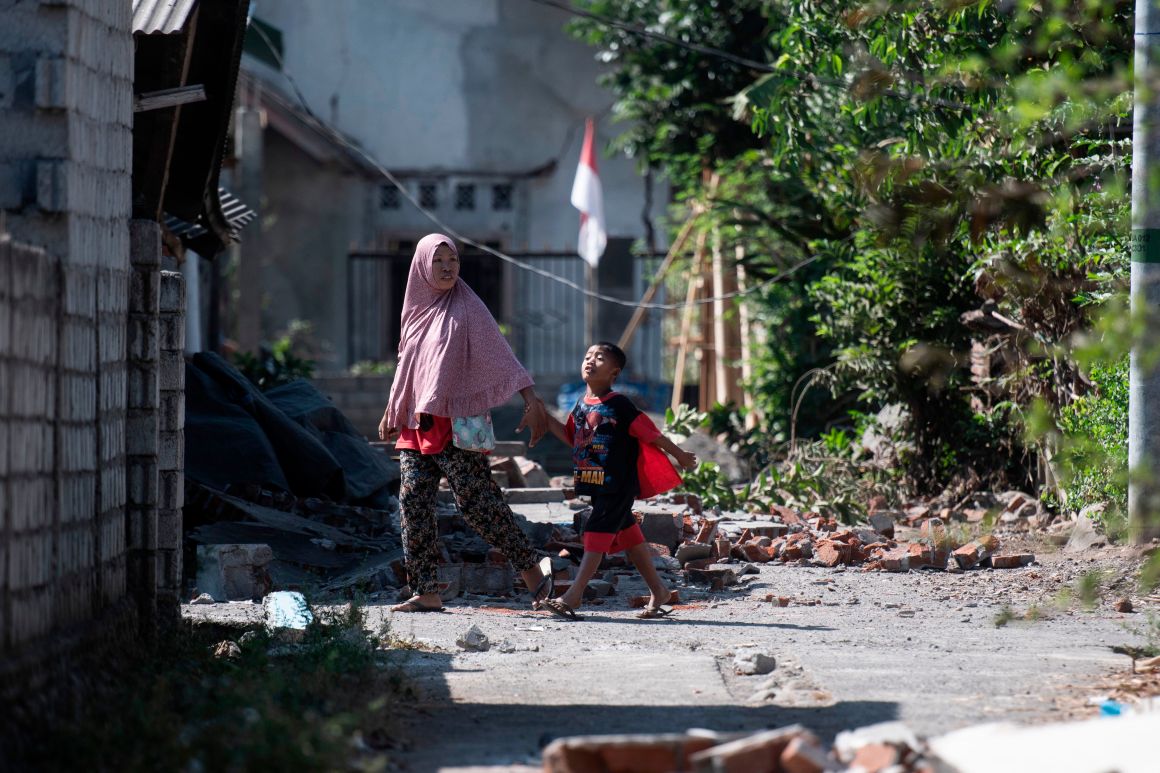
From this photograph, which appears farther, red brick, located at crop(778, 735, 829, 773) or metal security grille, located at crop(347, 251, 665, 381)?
metal security grille, located at crop(347, 251, 665, 381)

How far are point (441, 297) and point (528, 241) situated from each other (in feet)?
44.1

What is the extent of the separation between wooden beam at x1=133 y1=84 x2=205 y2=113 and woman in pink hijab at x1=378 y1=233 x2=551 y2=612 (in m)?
1.37

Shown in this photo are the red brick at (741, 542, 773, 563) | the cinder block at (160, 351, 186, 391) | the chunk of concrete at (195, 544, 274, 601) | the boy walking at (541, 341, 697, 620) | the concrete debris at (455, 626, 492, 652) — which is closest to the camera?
the cinder block at (160, 351, 186, 391)

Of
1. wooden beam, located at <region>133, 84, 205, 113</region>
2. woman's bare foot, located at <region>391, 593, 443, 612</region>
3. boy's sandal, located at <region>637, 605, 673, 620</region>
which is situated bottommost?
boy's sandal, located at <region>637, 605, 673, 620</region>

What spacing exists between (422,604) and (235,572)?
99cm

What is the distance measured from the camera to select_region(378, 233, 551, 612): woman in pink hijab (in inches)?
273

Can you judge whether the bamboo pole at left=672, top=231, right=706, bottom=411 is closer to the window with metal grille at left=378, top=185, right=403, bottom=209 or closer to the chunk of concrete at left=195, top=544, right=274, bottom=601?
the window with metal grille at left=378, top=185, right=403, bottom=209

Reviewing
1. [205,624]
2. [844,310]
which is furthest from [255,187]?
[205,624]

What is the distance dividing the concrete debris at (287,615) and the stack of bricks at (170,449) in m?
0.43

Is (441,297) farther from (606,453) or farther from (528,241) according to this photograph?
(528,241)

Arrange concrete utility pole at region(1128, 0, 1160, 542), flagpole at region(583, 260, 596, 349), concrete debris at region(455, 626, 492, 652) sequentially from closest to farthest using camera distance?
concrete debris at region(455, 626, 492, 652)
concrete utility pole at region(1128, 0, 1160, 542)
flagpole at region(583, 260, 596, 349)

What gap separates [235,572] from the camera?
23.9 feet

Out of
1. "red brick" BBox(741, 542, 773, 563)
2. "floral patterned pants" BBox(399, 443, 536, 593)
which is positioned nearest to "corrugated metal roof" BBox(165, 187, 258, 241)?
"floral patterned pants" BBox(399, 443, 536, 593)

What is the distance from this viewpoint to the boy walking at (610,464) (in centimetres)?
698
